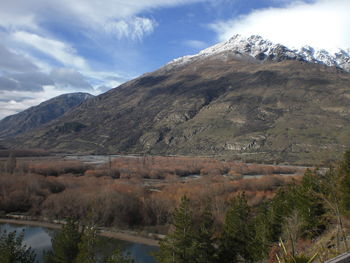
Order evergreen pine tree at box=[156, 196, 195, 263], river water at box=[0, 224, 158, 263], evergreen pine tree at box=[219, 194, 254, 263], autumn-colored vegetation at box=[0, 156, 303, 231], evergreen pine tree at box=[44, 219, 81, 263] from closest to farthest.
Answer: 1. evergreen pine tree at box=[156, 196, 195, 263]
2. evergreen pine tree at box=[44, 219, 81, 263]
3. evergreen pine tree at box=[219, 194, 254, 263]
4. river water at box=[0, 224, 158, 263]
5. autumn-colored vegetation at box=[0, 156, 303, 231]

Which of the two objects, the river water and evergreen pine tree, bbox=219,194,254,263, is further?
the river water

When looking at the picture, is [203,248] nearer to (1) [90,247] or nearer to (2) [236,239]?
(2) [236,239]

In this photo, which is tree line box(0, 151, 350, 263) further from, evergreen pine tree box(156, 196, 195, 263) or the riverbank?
the riverbank

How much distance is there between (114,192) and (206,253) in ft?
155

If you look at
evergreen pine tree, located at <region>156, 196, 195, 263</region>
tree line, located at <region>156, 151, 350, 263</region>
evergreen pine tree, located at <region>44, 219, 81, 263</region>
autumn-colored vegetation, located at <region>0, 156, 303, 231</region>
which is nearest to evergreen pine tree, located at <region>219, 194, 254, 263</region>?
tree line, located at <region>156, 151, 350, 263</region>

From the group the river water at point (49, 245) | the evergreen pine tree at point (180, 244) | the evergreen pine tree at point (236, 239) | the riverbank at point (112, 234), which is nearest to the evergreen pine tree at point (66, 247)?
the evergreen pine tree at point (180, 244)

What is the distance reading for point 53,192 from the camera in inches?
3499

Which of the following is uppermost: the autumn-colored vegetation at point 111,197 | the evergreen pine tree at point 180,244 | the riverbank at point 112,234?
the evergreen pine tree at point 180,244

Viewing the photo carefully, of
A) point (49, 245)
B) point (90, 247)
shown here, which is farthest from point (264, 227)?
point (49, 245)

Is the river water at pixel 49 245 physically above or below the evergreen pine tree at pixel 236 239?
below

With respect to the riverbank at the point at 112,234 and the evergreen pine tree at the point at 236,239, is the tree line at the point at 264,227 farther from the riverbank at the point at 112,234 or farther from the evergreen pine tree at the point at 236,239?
the riverbank at the point at 112,234

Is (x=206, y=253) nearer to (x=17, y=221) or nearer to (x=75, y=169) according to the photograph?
(x=17, y=221)

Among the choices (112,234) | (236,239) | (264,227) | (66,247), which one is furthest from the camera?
(112,234)

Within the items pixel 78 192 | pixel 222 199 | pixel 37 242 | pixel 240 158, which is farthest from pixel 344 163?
pixel 240 158
